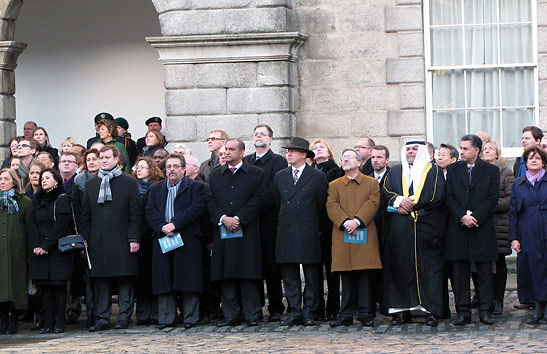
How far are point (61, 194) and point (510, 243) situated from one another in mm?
4776

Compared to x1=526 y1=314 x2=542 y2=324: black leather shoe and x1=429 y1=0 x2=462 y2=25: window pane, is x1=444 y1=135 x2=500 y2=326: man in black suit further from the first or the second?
x1=429 y1=0 x2=462 y2=25: window pane

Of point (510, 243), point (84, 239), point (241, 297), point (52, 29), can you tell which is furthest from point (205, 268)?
point (52, 29)

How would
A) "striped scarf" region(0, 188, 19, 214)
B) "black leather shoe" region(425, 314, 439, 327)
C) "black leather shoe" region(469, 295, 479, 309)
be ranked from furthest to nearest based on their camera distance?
"black leather shoe" region(469, 295, 479, 309) → "striped scarf" region(0, 188, 19, 214) → "black leather shoe" region(425, 314, 439, 327)

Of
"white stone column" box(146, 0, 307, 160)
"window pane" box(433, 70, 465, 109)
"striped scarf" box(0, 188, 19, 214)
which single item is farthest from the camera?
"window pane" box(433, 70, 465, 109)

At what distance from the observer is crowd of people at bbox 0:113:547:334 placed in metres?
12.1

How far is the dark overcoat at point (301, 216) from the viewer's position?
12.3 meters

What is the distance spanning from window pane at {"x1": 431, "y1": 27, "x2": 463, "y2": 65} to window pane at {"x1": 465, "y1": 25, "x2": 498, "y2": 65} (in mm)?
115

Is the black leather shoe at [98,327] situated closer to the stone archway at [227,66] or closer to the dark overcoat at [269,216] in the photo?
the dark overcoat at [269,216]

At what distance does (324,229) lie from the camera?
12695 millimetres

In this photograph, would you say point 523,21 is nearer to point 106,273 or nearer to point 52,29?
point 106,273

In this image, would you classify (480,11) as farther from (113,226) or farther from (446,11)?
(113,226)

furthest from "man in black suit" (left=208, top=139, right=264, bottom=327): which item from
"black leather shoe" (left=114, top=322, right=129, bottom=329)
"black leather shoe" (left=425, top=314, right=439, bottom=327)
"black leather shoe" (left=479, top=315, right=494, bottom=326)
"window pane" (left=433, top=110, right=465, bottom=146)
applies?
"window pane" (left=433, top=110, right=465, bottom=146)

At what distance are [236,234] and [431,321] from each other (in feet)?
7.22

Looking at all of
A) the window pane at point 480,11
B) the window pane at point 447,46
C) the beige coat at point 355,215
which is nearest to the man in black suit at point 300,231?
the beige coat at point 355,215
